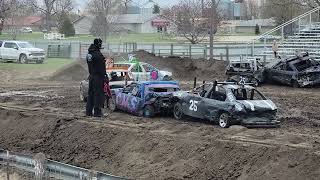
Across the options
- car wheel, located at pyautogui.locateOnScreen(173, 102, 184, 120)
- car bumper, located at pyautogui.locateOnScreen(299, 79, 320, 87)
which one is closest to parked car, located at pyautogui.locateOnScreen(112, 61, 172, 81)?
car bumper, located at pyautogui.locateOnScreen(299, 79, 320, 87)

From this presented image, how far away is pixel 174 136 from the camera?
1673cm

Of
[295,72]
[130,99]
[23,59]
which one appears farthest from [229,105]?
[23,59]

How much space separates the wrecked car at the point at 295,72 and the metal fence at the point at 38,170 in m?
17.9

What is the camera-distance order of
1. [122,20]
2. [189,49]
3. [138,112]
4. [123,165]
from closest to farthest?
[123,165] < [138,112] < [189,49] < [122,20]

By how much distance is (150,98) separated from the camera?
Answer: 19938 millimetres

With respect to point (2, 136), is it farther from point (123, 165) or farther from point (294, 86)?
point (294, 86)

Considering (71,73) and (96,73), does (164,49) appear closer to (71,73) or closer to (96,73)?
(71,73)

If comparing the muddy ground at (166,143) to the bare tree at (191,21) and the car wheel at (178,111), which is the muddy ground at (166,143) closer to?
the car wheel at (178,111)

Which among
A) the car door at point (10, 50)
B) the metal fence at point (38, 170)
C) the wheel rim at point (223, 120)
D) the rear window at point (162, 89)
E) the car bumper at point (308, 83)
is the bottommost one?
the metal fence at point (38, 170)

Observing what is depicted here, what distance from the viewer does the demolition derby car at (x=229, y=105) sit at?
57.0 feet

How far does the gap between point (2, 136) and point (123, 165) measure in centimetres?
642

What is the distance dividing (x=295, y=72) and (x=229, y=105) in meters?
13.2

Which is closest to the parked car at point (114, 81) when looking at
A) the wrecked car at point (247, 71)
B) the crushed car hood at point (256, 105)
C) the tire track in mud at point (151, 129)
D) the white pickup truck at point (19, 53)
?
the tire track in mud at point (151, 129)

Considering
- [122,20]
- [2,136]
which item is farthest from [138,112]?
[122,20]
